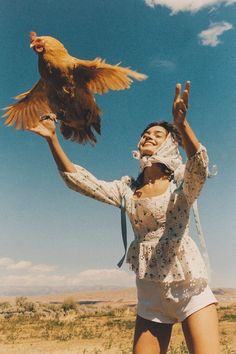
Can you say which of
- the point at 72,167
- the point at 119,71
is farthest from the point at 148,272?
the point at 119,71

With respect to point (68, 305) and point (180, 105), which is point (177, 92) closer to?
point (180, 105)

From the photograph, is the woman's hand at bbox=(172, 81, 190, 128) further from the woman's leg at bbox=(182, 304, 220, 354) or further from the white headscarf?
the woman's leg at bbox=(182, 304, 220, 354)

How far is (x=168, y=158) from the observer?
230cm

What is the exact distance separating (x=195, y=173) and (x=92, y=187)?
0.54 metres

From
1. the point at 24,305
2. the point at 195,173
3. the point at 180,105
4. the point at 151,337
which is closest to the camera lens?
the point at 180,105

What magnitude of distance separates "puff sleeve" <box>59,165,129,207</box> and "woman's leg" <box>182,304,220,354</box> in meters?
0.66

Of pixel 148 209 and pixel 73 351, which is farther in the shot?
pixel 73 351

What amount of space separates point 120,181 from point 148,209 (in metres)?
0.30

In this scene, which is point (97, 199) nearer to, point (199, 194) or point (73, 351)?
point (199, 194)

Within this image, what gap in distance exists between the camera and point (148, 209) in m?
2.18

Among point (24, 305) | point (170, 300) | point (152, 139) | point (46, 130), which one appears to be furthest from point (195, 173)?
point (24, 305)

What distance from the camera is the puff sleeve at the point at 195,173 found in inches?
77.1

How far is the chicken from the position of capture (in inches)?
155

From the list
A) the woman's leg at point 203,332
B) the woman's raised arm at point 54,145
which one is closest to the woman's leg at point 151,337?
the woman's leg at point 203,332
